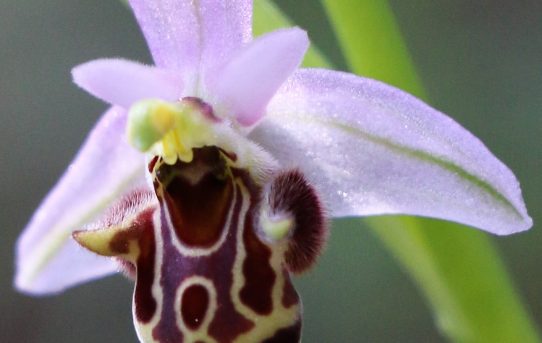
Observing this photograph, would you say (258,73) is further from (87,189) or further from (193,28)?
(87,189)

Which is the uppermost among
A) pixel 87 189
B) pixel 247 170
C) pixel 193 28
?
pixel 193 28

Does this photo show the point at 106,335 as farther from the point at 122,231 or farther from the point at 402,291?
the point at 122,231

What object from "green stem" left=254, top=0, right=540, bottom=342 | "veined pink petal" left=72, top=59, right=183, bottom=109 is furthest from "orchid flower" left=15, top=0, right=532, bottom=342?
"green stem" left=254, top=0, right=540, bottom=342

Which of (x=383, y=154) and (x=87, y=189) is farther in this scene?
(x=87, y=189)

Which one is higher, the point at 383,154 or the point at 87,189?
the point at 383,154

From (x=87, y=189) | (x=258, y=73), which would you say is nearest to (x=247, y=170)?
(x=258, y=73)

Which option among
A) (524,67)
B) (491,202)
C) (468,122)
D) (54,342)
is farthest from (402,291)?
(491,202)
